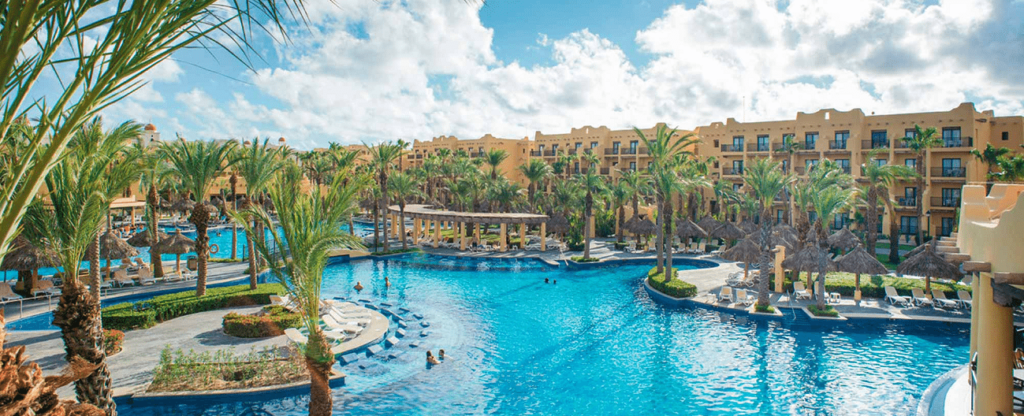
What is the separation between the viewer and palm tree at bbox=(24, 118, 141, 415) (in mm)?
8859

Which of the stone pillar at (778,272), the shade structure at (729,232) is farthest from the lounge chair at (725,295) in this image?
the shade structure at (729,232)

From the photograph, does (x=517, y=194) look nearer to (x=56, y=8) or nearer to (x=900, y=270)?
(x=900, y=270)

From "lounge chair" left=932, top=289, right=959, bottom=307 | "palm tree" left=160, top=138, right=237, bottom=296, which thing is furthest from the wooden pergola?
"lounge chair" left=932, top=289, right=959, bottom=307

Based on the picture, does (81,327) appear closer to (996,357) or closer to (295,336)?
(295,336)

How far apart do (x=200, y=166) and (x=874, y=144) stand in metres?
42.8

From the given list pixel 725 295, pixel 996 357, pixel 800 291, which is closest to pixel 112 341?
pixel 996 357

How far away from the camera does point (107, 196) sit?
393 inches

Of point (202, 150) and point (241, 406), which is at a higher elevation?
point (202, 150)

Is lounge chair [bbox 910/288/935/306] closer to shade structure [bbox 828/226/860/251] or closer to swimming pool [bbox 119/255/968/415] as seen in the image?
swimming pool [bbox 119/255/968/415]

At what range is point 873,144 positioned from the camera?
40.1 m

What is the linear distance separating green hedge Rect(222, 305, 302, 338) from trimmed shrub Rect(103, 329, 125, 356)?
244cm

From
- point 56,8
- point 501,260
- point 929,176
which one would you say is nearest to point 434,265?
point 501,260

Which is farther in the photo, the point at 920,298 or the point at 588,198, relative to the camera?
the point at 588,198

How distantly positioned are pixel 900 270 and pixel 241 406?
68.5ft
